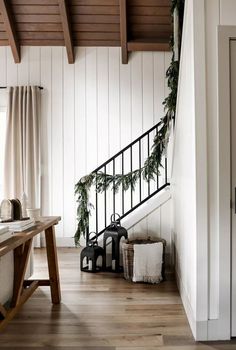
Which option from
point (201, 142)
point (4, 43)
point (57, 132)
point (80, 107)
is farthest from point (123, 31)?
point (201, 142)

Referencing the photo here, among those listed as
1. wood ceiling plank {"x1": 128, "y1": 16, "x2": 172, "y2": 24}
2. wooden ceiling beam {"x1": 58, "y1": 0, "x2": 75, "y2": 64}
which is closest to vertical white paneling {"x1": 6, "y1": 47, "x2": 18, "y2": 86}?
wooden ceiling beam {"x1": 58, "y1": 0, "x2": 75, "y2": 64}

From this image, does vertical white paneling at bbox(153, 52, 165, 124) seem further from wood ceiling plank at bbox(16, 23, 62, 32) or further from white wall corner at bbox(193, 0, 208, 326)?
white wall corner at bbox(193, 0, 208, 326)

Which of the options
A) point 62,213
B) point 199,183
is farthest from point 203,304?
point 62,213

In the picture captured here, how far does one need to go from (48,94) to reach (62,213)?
2.07 m

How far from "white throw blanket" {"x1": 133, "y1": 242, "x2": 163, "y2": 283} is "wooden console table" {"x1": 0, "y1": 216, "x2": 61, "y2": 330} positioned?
2.98 ft

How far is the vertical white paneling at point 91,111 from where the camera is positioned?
5.27 meters

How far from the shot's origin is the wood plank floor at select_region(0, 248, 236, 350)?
2.09 meters

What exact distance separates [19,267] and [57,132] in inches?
129

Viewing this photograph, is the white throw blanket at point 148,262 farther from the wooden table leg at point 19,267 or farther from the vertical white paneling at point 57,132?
the vertical white paneling at point 57,132

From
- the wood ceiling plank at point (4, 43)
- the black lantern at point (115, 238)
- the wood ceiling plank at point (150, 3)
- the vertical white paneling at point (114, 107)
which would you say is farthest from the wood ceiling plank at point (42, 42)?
the black lantern at point (115, 238)

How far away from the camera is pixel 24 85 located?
17.3ft

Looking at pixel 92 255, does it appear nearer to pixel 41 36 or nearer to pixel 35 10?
pixel 41 36

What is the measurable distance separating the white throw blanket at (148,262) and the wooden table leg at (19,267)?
1301 mm

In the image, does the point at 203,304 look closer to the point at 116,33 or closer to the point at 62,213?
the point at 62,213
